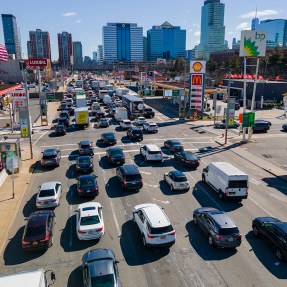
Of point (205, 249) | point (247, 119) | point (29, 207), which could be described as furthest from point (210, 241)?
point (247, 119)

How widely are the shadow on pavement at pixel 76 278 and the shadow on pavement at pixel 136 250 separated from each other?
2.58 metres

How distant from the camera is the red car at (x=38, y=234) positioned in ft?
57.2

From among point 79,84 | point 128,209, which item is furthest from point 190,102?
point 79,84

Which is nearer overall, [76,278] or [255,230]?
[76,278]

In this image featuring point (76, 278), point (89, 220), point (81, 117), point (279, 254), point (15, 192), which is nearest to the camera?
point (76, 278)

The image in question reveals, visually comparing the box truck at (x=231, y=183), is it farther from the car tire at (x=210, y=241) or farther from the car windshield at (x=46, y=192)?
the car windshield at (x=46, y=192)

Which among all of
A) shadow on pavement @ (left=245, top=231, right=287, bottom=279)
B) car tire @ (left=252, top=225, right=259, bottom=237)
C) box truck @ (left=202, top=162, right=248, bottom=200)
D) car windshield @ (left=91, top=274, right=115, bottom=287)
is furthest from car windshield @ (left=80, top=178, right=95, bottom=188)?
car tire @ (left=252, top=225, right=259, bottom=237)

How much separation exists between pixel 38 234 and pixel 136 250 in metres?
5.64

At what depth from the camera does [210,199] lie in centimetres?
2516

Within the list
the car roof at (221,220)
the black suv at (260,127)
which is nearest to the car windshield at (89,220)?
the car roof at (221,220)

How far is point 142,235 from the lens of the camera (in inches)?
741

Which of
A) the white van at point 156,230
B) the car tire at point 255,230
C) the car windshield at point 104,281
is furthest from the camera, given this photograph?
the car tire at point 255,230

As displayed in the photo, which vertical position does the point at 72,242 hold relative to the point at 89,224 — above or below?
below

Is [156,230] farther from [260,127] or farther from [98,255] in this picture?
[260,127]
